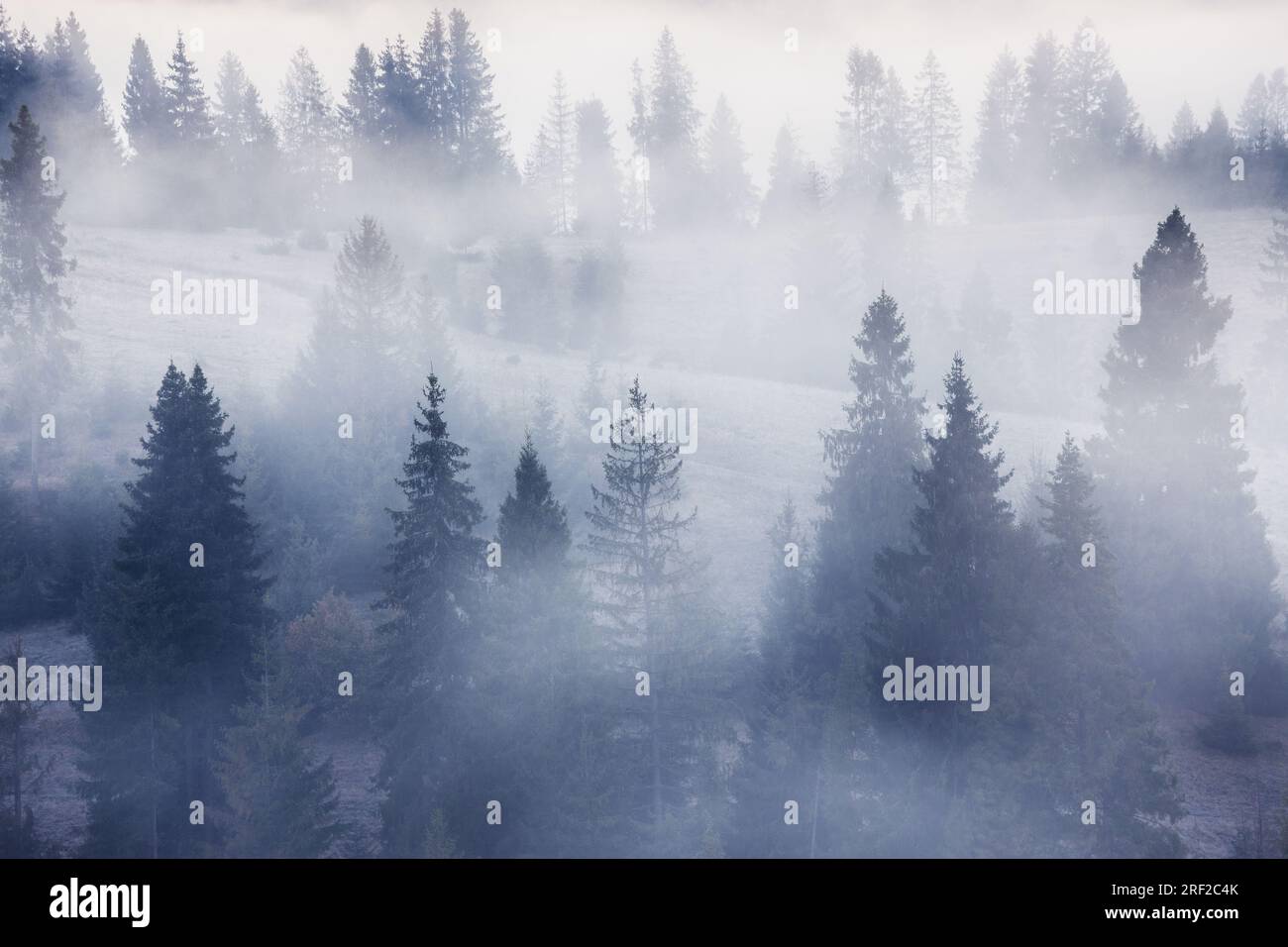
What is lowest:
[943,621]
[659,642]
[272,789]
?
[272,789]

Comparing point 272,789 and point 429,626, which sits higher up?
point 429,626

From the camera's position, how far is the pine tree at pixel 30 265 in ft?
150

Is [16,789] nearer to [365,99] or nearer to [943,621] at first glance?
[943,621]

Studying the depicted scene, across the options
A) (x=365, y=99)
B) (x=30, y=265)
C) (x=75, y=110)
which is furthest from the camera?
(x=365, y=99)

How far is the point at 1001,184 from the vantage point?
96375 millimetres

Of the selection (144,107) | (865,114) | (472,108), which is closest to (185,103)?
(144,107)

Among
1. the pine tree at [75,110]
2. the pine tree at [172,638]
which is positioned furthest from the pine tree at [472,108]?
the pine tree at [172,638]

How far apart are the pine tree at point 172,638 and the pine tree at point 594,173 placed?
2723 inches

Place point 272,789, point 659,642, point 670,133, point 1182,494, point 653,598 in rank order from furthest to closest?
point 670,133 → point 1182,494 → point 653,598 → point 659,642 → point 272,789

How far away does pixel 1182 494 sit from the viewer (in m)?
35.1

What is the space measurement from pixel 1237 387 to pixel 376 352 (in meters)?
35.3

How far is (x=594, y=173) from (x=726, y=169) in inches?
515

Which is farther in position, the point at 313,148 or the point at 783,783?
the point at 313,148
